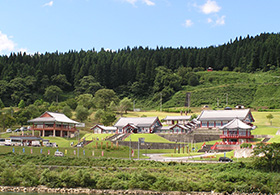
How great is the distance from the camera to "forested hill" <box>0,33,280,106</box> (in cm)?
14450

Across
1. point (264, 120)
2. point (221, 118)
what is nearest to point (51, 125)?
point (221, 118)

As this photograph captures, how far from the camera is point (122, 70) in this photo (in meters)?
161

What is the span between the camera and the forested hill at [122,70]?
474ft

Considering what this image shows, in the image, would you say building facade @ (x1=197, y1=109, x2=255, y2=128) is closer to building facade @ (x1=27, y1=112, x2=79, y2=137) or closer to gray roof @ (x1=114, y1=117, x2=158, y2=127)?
gray roof @ (x1=114, y1=117, x2=158, y2=127)

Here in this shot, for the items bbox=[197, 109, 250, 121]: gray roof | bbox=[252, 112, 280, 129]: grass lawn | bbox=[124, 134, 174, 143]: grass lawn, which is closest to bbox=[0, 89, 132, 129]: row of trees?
bbox=[124, 134, 174, 143]: grass lawn

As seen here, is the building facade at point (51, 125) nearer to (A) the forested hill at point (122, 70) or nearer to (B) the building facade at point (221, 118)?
(B) the building facade at point (221, 118)

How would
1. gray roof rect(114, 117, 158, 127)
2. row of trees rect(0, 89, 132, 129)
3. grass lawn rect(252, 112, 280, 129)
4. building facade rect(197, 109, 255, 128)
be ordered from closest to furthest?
building facade rect(197, 109, 255, 128), grass lawn rect(252, 112, 280, 129), gray roof rect(114, 117, 158, 127), row of trees rect(0, 89, 132, 129)

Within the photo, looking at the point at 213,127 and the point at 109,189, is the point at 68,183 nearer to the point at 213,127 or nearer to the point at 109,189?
the point at 109,189

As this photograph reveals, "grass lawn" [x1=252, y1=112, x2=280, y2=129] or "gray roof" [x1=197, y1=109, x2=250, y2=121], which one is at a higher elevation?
"gray roof" [x1=197, y1=109, x2=250, y2=121]

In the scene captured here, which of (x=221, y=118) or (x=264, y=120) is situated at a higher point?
(x=221, y=118)

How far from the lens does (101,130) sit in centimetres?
9369

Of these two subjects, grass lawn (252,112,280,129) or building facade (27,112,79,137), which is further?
grass lawn (252,112,280,129)

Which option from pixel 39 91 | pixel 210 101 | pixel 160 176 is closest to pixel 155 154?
pixel 160 176

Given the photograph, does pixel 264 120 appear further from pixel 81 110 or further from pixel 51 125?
pixel 51 125
